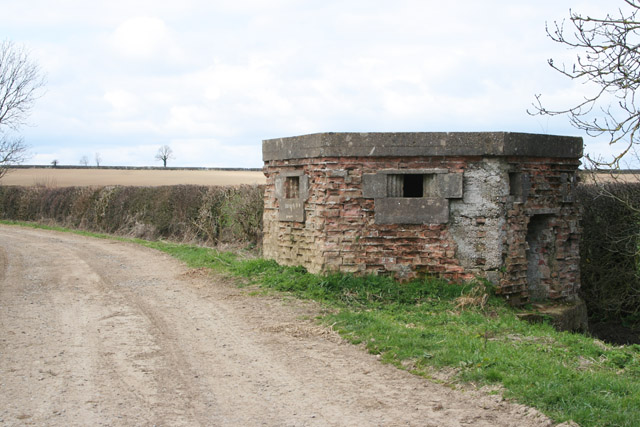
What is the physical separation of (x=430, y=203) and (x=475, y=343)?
3.64m

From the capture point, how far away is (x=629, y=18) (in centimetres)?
565

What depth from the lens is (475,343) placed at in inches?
292

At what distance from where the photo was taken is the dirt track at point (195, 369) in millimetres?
5422

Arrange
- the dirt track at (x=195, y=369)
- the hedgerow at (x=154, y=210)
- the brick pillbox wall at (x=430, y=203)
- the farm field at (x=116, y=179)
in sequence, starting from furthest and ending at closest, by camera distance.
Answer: the farm field at (x=116, y=179)
the hedgerow at (x=154, y=210)
the brick pillbox wall at (x=430, y=203)
the dirt track at (x=195, y=369)

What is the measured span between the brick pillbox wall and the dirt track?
71.6 inches

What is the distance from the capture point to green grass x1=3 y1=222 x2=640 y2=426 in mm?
5664

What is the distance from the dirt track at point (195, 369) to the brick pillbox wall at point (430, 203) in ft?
5.97

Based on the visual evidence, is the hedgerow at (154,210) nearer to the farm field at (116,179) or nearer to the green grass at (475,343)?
the farm field at (116,179)

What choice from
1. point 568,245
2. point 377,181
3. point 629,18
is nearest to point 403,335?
point 377,181

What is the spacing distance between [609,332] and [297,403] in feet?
35.1

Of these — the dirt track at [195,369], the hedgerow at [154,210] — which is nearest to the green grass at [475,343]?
the dirt track at [195,369]

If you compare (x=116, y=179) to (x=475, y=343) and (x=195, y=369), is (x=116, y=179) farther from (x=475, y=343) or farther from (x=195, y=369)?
(x=475, y=343)

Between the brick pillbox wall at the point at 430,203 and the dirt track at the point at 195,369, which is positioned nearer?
the dirt track at the point at 195,369

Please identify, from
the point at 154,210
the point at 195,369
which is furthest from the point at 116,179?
the point at 195,369
